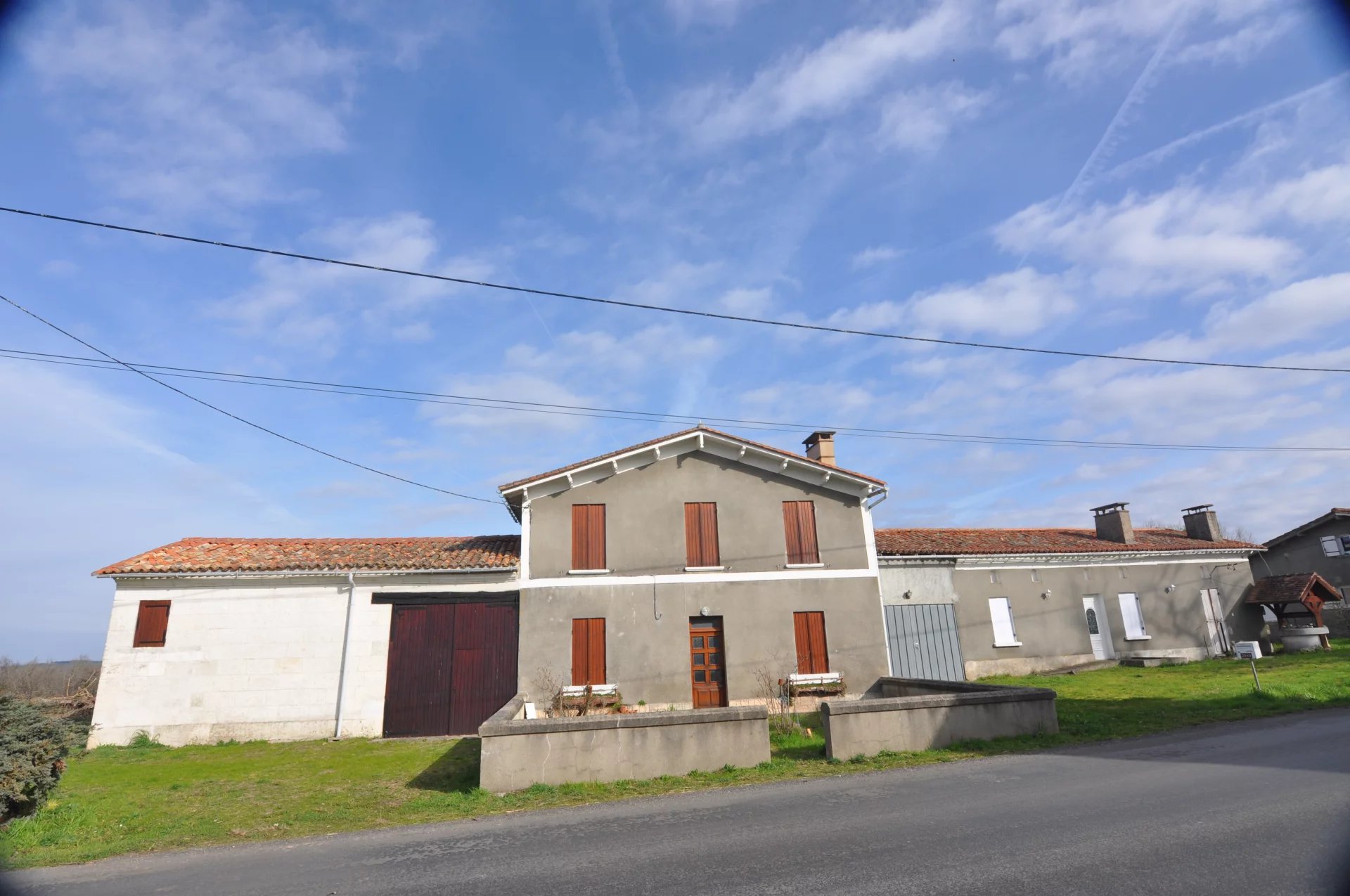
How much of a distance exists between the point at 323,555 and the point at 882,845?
596 inches

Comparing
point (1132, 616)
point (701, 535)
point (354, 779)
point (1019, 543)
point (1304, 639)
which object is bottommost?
point (354, 779)

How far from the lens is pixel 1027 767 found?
905 cm

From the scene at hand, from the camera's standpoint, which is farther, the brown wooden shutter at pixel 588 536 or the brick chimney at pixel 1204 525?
the brick chimney at pixel 1204 525

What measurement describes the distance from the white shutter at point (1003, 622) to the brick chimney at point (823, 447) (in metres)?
7.24

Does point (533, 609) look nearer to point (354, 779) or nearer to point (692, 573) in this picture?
point (692, 573)

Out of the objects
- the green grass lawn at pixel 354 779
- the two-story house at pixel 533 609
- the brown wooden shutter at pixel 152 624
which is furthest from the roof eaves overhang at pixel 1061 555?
the brown wooden shutter at pixel 152 624

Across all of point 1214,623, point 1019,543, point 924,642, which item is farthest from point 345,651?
point 1214,623

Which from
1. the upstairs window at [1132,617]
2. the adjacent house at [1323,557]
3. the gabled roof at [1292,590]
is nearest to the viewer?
the upstairs window at [1132,617]

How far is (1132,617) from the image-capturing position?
23.1m

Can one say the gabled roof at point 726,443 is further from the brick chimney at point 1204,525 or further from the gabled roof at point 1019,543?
the brick chimney at point 1204,525

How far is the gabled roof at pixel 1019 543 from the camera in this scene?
20984 millimetres

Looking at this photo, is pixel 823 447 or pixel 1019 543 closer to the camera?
pixel 823 447

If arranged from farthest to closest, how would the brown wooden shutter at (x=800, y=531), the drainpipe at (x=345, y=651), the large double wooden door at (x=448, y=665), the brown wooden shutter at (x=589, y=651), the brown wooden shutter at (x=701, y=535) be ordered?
1. the brown wooden shutter at (x=800, y=531)
2. the brown wooden shutter at (x=701, y=535)
3. the brown wooden shutter at (x=589, y=651)
4. the large double wooden door at (x=448, y=665)
5. the drainpipe at (x=345, y=651)

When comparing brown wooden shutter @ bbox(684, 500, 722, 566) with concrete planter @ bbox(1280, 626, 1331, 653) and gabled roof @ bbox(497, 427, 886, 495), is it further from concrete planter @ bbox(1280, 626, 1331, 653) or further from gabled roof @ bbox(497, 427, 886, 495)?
concrete planter @ bbox(1280, 626, 1331, 653)
